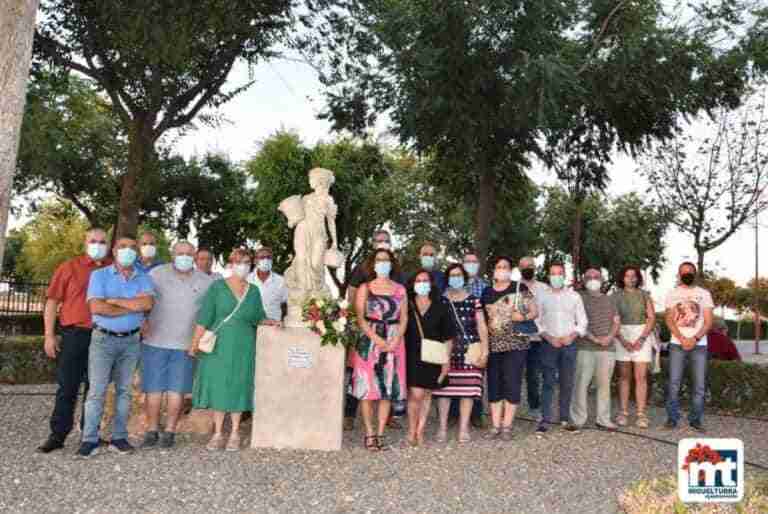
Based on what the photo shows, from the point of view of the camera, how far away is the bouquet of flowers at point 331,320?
849 cm

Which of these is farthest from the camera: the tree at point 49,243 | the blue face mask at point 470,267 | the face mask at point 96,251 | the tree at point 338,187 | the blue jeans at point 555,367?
the tree at point 49,243

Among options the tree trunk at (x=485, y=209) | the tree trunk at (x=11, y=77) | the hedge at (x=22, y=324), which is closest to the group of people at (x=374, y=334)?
the tree trunk at (x=11, y=77)

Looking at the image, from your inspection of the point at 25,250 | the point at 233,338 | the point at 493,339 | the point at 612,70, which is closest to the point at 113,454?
the point at 233,338

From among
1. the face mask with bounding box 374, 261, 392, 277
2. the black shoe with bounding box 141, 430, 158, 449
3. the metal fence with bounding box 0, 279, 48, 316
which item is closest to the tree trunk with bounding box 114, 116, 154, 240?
the black shoe with bounding box 141, 430, 158, 449

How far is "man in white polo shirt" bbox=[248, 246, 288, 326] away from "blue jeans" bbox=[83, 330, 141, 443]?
213 cm

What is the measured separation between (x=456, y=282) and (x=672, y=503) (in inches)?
140

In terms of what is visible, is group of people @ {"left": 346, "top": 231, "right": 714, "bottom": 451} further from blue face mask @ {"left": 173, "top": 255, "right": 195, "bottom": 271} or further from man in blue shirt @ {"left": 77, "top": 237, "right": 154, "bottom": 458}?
man in blue shirt @ {"left": 77, "top": 237, "right": 154, "bottom": 458}

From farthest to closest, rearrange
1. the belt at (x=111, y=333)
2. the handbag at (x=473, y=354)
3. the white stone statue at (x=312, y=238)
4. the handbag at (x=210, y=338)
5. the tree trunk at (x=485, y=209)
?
the tree trunk at (x=485, y=209) → the white stone statue at (x=312, y=238) → the handbag at (x=473, y=354) → the handbag at (x=210, y=338) → the belt at (x=111, y=333)

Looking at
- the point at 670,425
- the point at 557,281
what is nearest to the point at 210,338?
the point at 557,281

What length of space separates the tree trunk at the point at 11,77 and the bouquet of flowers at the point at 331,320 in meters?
3.18

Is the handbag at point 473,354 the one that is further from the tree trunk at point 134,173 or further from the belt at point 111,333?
the tree trunk at point 134,173

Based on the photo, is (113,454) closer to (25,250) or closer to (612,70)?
(612,70)

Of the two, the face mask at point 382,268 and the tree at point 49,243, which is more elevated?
the tree at point 49,243

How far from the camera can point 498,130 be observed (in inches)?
641
